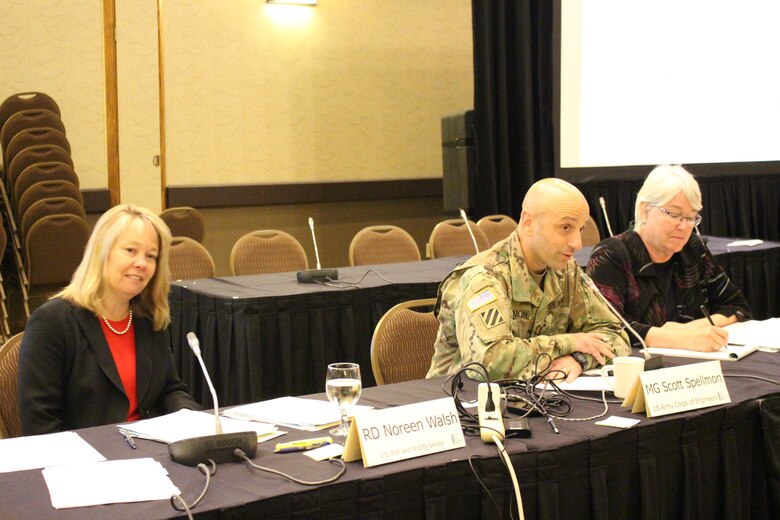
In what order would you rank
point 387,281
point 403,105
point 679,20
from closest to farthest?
point 387,281 → point 679,20 → point 403,105

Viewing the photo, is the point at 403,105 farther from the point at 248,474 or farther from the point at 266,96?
the point at 248,474

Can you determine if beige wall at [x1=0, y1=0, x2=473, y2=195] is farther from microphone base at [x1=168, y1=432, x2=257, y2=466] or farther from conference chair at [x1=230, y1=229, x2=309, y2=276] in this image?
microphone base at [x1=168, y1=432, x2=257, y2=466]

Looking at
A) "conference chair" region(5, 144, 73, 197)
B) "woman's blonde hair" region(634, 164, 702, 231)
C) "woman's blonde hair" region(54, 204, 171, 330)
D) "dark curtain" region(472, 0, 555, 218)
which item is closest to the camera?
"woman's blonde hair" region(54, 204, 171, 330)

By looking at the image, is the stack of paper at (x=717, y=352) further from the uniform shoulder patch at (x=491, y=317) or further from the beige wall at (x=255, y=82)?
the beige wall at (x=255, y=82)

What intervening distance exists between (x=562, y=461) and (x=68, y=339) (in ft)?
4.24

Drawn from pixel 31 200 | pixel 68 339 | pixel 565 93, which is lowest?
pixel 68 339

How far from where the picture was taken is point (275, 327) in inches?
164

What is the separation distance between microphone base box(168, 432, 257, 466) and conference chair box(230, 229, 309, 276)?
357 centimetres

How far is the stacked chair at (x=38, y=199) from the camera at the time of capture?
648 cm

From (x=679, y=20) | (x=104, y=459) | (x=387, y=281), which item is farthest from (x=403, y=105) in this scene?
(x=104, y=459)

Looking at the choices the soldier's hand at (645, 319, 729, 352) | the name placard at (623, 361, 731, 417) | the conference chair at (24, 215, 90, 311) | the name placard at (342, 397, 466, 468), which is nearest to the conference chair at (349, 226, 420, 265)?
the conference chair at (24, 215, 90, 311)

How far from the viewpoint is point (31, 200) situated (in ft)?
22.0

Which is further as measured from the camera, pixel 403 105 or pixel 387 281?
pixel 403 105

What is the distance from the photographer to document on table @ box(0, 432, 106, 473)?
1840 mm
